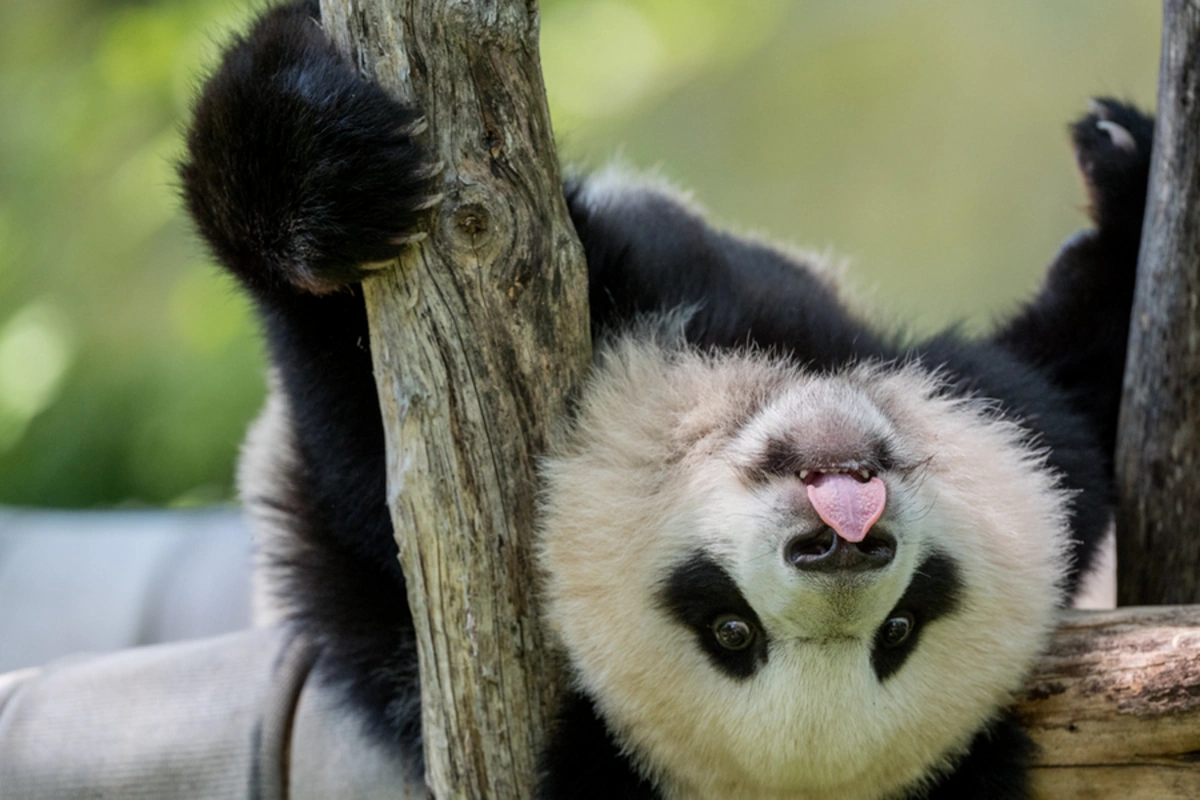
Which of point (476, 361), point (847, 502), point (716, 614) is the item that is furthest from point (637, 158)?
point (847, 502)

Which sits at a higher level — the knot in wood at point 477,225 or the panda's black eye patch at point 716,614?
the knot in wood at point 477,225

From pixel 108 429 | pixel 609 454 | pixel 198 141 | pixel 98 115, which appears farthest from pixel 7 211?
pixel 609 454

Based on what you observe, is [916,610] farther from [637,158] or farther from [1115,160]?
[637,158]

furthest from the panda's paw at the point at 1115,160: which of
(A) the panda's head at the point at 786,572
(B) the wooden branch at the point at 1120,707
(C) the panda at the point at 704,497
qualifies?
(B) the wooden branch at the point at 1120,707

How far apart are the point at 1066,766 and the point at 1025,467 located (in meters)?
0.54

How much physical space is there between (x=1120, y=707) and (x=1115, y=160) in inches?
55.9

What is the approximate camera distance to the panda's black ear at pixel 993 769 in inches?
80.7

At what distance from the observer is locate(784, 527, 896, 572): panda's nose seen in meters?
1.72

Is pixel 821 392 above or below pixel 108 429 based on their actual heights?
above

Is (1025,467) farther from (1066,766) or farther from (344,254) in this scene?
(344,254)

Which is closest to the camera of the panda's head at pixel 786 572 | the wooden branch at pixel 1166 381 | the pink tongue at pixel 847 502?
the pink tongue at pixel 847 502

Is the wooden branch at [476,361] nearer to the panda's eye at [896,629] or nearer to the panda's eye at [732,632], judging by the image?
the panda's eye at [732,632]

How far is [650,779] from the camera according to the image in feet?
6.85

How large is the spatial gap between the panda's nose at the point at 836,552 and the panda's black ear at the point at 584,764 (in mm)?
550
